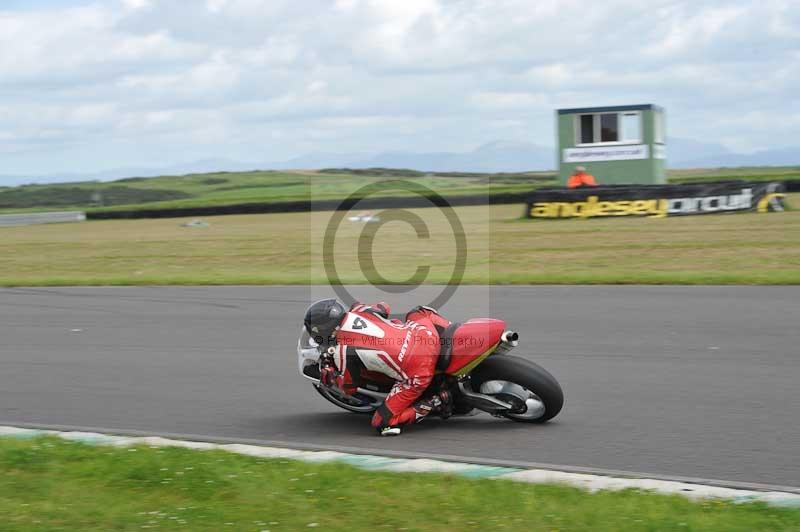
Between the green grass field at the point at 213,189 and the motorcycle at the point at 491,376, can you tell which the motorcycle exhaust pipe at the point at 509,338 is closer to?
the motorcycle at the point at 491,376

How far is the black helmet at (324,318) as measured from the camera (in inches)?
260

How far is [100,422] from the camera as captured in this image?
7082mm

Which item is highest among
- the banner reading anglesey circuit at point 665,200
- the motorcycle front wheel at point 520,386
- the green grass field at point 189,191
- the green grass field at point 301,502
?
the green grass field at point 189,191

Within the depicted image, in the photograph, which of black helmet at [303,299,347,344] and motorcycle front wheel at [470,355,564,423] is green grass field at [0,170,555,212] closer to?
black helmet at [303,299,347,344]

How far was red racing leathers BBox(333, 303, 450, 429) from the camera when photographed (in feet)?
21.3

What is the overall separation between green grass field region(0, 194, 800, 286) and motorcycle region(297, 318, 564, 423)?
8072mm

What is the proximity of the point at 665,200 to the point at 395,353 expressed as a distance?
20.7m

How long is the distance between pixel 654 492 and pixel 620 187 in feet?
73.5

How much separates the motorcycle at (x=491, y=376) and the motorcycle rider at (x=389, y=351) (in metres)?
0.09

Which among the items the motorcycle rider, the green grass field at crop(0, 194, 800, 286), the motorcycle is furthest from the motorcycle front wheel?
the green grass field at crop(0, 194, 800, 286)
